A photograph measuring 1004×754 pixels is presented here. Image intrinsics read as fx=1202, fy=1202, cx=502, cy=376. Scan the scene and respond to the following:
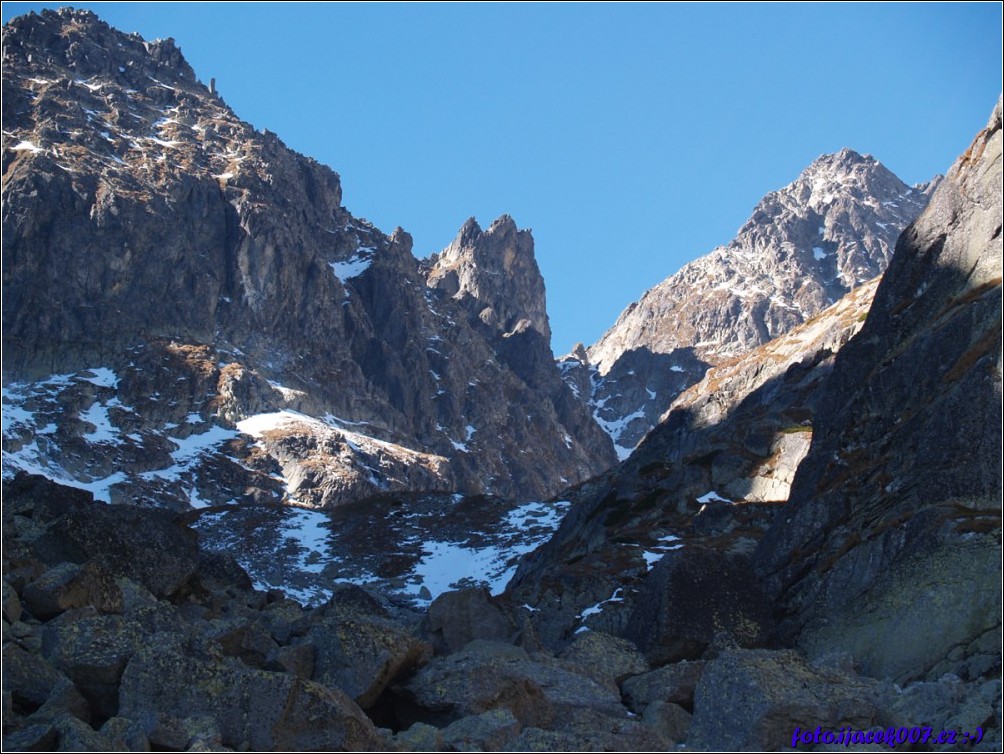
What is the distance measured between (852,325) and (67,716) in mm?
86910

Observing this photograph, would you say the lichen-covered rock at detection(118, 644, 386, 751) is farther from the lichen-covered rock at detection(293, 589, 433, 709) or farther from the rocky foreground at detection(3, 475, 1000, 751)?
the lichen-covered rock at detection(293, 589, 433, 709)

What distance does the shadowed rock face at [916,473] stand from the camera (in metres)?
25.7

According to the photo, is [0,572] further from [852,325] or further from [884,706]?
[852,325]

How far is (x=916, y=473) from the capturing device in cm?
3198

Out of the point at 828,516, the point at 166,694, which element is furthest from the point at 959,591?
the point at 166,694

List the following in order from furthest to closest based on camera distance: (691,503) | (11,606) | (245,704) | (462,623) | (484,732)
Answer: (691,503)
(462,623)
(11,606)
(245,704)
(484,732)

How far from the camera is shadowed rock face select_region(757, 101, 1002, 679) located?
84.3ft

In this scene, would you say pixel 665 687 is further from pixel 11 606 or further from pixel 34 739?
pixel 11 606

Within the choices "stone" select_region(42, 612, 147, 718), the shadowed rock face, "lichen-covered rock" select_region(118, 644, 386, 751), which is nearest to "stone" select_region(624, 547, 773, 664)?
the shadowed rock face

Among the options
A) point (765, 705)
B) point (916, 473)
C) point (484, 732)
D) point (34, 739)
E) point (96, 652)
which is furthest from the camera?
point (916, 473)

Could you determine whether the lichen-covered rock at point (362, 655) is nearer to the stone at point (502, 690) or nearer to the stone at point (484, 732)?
the stone at point (502, 690)

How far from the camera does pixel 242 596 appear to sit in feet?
108

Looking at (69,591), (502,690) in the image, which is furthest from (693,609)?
(69,591)

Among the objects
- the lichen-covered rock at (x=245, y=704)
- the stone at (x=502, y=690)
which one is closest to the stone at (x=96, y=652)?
the lichen-covered rock at (x=245, y=704)
